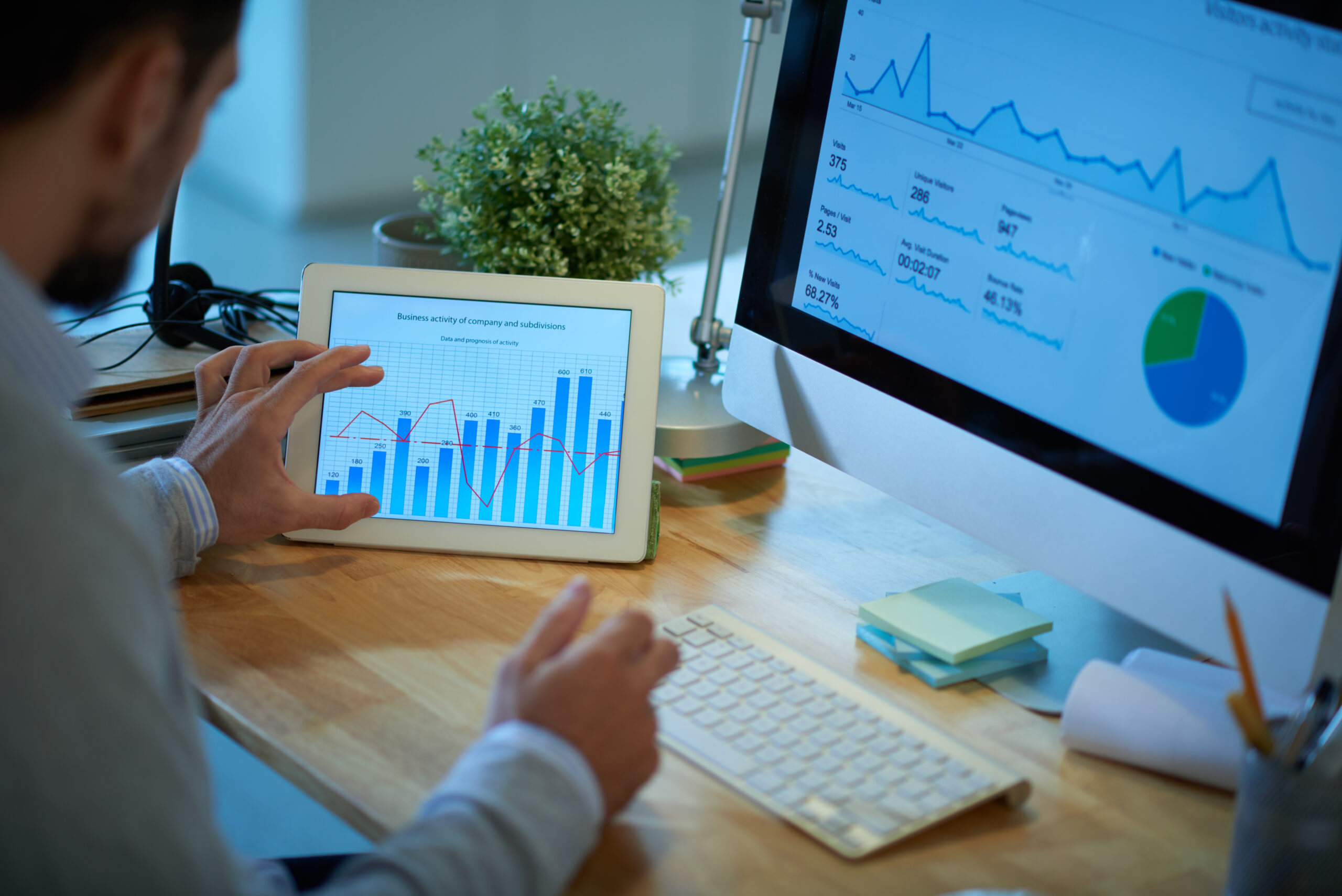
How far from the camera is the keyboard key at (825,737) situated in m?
0.78

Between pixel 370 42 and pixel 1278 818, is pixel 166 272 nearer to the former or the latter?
pixel 1278 818

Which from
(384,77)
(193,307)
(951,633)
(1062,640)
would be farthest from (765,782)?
(384,77)

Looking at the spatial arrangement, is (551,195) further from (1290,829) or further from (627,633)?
(1290,829)

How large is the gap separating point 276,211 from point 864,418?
12.6 feet

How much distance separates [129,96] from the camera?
0.60 metres

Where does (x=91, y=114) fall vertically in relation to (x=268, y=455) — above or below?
above

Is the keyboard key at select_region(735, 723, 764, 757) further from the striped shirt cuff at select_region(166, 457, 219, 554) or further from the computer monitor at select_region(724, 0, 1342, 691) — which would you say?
the striped shirt cuff at select_region(166, 457, 219, 554)

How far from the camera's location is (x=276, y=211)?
172 inches

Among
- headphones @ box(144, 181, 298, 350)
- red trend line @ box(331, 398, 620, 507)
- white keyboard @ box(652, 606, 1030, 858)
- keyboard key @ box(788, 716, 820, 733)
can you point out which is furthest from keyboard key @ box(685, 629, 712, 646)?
headphones @ box(144, 181, 298, 350)

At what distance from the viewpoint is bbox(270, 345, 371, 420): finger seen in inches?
38.8

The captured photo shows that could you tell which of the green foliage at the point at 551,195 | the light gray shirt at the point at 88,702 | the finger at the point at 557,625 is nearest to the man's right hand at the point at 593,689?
the finger at the point at 557,625

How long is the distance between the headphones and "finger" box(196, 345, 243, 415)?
0.23 m

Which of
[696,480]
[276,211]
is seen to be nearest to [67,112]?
[696,480]

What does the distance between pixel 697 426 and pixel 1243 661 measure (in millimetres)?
642
